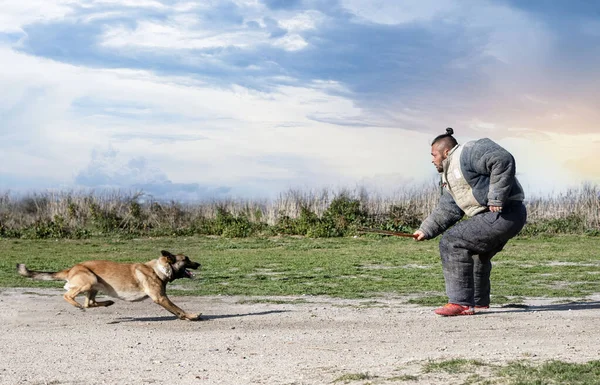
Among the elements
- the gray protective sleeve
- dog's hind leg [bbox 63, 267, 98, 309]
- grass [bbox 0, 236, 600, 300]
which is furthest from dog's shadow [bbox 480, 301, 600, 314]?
dog's hind leg [bbox 63, 267, 98, 309]

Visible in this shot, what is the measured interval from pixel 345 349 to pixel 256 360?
1.03 m

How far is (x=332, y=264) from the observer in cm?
1977

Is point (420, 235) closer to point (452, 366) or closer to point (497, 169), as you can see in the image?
point (497, 169)

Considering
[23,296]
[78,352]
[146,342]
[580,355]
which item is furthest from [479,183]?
[23,296]

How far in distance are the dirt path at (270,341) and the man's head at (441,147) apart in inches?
79.7

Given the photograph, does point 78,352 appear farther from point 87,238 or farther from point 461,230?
point 87,238

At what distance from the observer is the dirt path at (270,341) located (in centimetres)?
708

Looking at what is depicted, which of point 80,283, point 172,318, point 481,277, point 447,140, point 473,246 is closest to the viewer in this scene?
point 473,246

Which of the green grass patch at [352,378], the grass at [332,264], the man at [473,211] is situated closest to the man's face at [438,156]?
the man at [473,211]

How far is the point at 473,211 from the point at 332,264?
10.1 meters

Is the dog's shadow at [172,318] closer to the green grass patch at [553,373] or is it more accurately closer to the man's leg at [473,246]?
the man's leg at [473,246]

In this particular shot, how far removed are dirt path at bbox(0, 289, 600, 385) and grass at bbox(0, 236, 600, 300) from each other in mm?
2162

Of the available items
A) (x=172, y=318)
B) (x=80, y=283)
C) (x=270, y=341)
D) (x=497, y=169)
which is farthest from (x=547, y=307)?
(x=80, y=283)

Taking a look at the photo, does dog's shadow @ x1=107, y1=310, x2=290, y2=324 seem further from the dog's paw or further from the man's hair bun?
the man's hair bun
